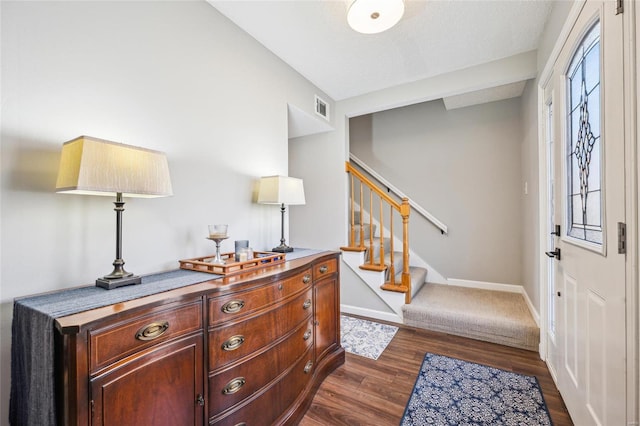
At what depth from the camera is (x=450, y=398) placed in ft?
5.82

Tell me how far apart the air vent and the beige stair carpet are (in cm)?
229

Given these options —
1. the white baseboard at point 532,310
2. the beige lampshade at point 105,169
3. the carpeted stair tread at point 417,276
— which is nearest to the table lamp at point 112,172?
the beige lampshade at point 105,169

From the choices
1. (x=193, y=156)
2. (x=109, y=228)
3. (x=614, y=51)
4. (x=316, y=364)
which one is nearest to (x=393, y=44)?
(x=614, y=51)

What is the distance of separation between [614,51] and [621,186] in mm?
508

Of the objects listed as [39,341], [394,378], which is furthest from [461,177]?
[39,341]

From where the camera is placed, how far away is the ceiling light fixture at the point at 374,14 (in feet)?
5.51

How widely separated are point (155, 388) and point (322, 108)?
2.88 metres

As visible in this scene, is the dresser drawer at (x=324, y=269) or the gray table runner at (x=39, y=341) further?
the dresser drawer at (x=324, y=269)

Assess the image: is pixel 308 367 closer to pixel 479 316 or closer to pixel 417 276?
pixel 479 316

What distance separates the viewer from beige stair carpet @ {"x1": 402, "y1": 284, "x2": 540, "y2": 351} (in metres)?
2.42

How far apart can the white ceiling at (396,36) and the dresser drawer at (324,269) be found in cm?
177

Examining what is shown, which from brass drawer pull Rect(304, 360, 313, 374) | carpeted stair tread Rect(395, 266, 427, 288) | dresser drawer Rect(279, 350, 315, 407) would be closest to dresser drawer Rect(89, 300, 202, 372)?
dresser drawer Rect(279, 350, 315, 407)

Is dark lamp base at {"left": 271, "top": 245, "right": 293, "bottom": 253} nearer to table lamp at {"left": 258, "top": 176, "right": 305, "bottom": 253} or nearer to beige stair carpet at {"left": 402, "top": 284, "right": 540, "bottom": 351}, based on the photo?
table lamp at {"left": 258, "top": 176, "right": 305, "bottom": 253}

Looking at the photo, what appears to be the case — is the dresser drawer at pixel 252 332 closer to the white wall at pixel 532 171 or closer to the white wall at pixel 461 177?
the white wall at pixel 532 171
